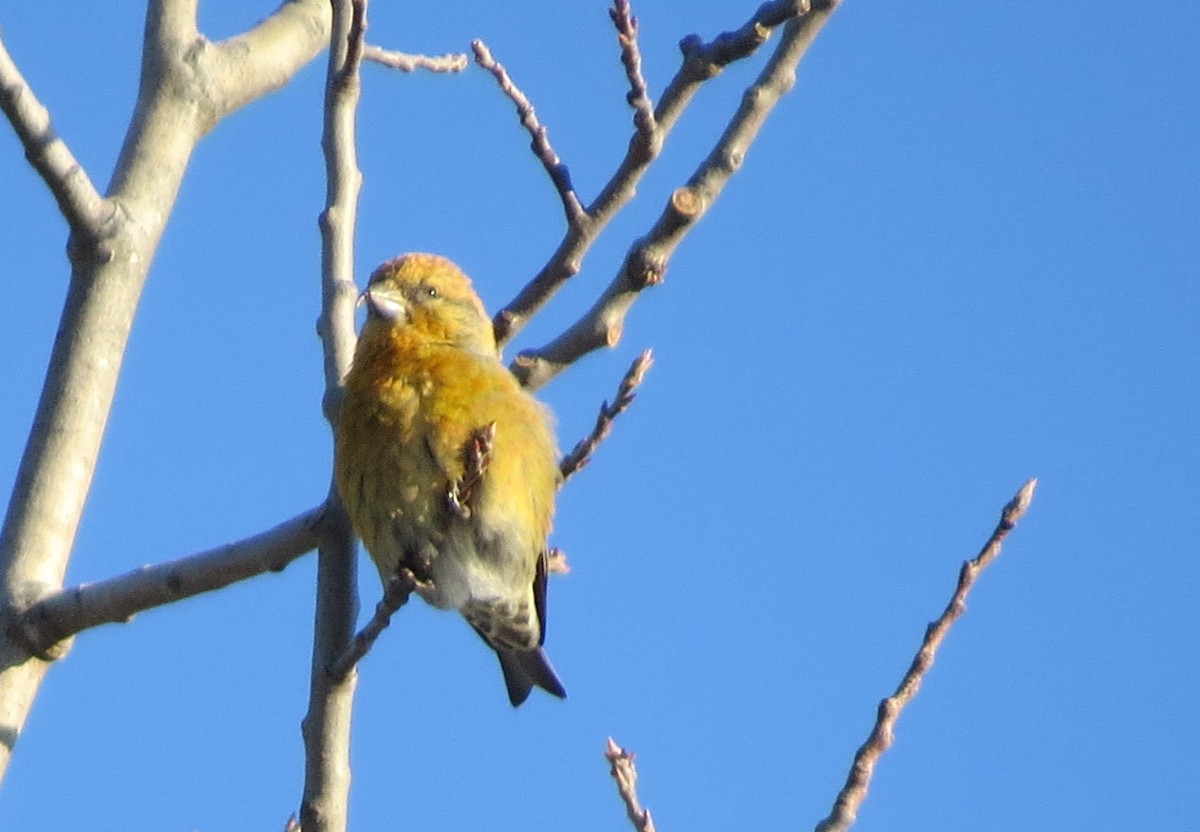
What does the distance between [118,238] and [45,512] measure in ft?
2.02

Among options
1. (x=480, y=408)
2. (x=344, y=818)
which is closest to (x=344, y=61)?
(x=480, y=408)

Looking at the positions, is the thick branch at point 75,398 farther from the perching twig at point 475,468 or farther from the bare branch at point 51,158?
the perching twig at point 475,468

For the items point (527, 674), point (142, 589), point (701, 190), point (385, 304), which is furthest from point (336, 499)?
point (701, 190)

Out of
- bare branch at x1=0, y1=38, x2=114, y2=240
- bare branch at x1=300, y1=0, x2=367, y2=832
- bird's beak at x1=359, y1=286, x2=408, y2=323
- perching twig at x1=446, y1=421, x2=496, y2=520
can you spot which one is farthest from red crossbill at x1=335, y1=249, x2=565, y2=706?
bare branch at x1=0, y1=38, x2=114, y2=240

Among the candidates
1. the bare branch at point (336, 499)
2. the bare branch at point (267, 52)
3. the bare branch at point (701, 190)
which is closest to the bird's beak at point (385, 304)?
the bare branch at point (336, 499)

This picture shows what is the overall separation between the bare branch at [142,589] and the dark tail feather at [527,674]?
1458 millimetres

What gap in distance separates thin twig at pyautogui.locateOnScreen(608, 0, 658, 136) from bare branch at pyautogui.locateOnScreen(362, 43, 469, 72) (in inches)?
68.7

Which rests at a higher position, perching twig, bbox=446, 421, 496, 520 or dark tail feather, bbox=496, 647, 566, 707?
dark tail feather, bbox=496, 647, 566, 707

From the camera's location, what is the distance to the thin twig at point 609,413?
336 centimetres

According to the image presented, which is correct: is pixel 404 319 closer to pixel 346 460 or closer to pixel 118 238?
pixel 346 460

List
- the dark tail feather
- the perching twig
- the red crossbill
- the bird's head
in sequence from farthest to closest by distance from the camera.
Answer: the dark tail feather
the bird's head
the red crossbill
the perching twig

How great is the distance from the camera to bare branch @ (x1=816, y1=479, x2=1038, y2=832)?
2566 mm

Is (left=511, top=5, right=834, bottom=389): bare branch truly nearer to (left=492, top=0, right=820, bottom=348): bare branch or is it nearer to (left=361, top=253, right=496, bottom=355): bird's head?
(left=492, top=0, right=820, bottom=348): bare branch

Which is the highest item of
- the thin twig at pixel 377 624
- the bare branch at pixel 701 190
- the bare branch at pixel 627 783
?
the bare branch at pixel 701 190
